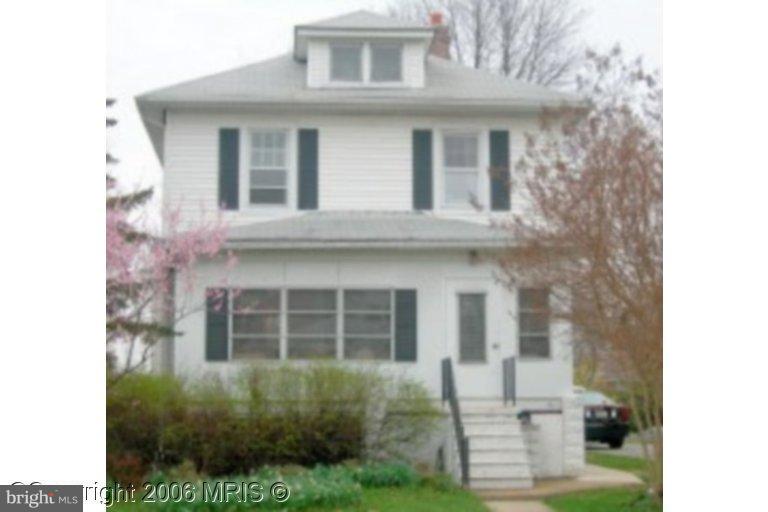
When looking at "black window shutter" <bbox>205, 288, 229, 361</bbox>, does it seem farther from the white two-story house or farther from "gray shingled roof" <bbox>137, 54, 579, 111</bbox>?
"gray shingled roof" <bbox>137, 54, 579, 111</bbox>

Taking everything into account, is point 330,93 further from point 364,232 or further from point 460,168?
point 364,232

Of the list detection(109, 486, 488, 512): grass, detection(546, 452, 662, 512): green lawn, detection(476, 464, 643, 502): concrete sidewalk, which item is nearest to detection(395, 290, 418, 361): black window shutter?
detection(476, 464, 643, 502): concrete sidewalk

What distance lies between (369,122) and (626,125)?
6.83 meters

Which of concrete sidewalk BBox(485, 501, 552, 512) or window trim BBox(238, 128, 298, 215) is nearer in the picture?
concrete sidewalk BBox(485, 501, 552, 512)

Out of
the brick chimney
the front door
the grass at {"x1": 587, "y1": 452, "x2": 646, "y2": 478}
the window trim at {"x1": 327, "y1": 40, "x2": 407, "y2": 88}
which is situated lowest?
the grass at {"x1": 587, "y1": 452, "x2": 646, "y2": 478}

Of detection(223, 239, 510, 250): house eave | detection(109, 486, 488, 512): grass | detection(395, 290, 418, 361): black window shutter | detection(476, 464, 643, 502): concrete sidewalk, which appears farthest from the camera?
detection(395, 290, 418, 361): black window shutter

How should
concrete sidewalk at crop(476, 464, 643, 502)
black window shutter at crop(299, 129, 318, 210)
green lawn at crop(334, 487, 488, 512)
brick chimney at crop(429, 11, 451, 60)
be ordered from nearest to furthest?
green lawn at crop(334, 487, 488, 512) < concrete sidewalk at crop(476, 464, 643, 502) < black window shutter at crop(299, 129, 318, 210) < brick chimney at crop(429, 11, 451, 60)

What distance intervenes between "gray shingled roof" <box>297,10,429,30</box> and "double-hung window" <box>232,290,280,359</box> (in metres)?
4.74

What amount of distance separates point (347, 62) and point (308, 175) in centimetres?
221

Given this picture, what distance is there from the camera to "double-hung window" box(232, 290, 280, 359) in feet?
58.1

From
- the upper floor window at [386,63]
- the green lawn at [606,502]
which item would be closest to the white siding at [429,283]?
the green lawn at [606,502]

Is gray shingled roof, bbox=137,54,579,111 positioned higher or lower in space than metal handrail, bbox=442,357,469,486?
higher

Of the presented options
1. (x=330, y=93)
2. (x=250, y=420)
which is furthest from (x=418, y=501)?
(x=330, y=93)
